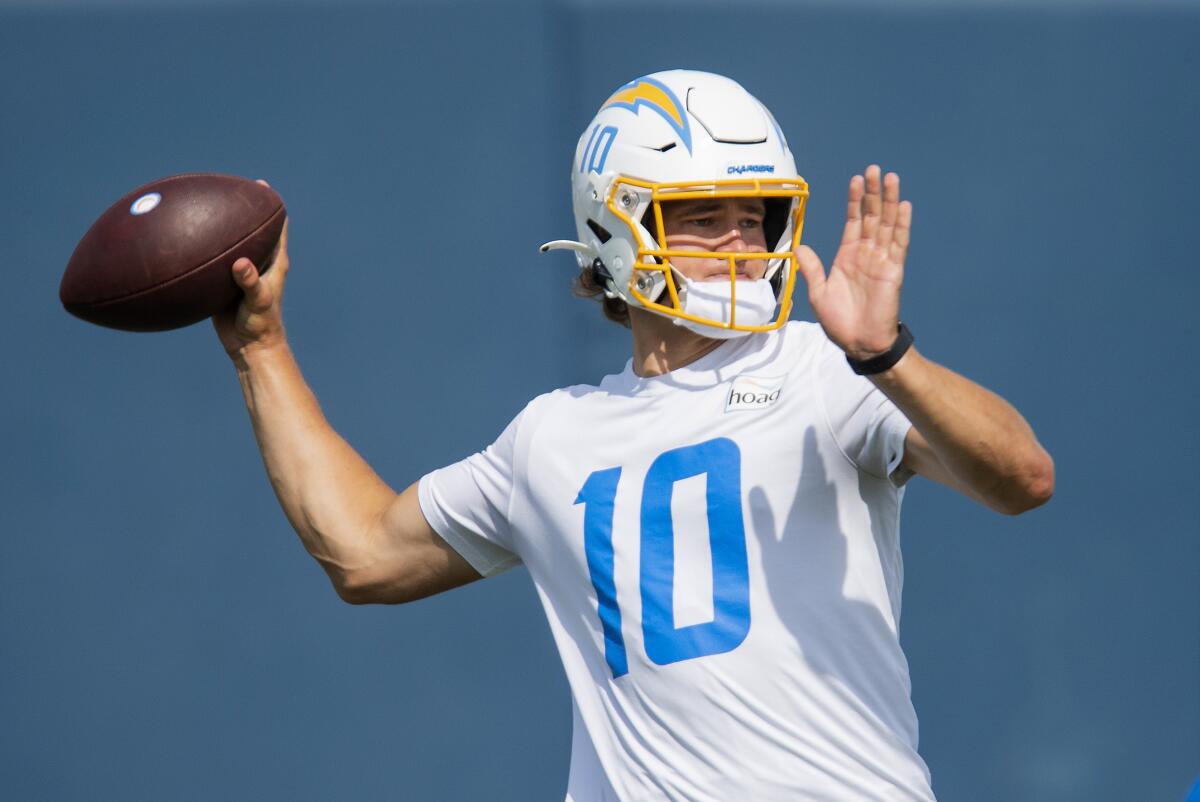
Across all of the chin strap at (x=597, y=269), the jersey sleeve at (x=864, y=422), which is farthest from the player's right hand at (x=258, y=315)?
the jersey sleeve at (x=864, y=422)

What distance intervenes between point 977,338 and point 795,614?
1723 millimetres

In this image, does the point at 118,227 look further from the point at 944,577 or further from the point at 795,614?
the point at 944,577

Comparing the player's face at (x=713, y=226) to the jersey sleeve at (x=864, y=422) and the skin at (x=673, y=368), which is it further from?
the jersey sleeve at (x=864, y=422)

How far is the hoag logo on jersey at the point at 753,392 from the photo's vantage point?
2.28 metres

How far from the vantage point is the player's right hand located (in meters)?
2.66

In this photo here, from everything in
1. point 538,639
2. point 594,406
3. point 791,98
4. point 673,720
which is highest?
point 791,98

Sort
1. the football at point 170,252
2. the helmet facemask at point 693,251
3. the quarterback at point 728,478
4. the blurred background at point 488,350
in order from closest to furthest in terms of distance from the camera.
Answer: the quarterback at point 728,478 < the helmet facemask at point 693,251 < the football at point 170,252 < the blurred background at point 488,350

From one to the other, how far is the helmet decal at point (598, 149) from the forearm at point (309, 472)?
1.97 feet

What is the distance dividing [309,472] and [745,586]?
0.82m

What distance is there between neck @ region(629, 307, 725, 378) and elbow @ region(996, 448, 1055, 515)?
22.6 inches

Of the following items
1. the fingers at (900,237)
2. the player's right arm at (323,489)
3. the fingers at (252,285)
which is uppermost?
the fingers at (900,237)

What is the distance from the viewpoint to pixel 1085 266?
3738mm

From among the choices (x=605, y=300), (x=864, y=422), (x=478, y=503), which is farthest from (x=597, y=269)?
(x=864, y=422)

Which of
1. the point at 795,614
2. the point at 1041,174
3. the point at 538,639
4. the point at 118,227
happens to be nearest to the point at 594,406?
the point at 795,614
